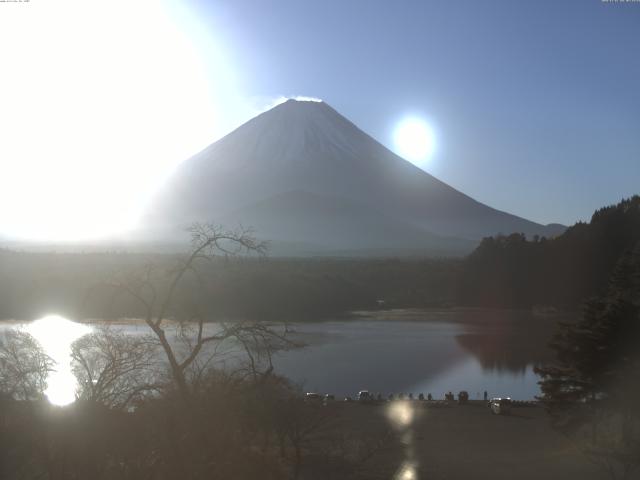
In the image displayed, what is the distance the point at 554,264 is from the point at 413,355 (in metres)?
18.8

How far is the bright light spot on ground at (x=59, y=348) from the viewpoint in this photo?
6195 mm

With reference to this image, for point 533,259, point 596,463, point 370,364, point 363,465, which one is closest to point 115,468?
point 363,465

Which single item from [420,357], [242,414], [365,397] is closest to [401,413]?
[365,397]

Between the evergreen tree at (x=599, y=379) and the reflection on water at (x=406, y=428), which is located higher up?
the evergreen tree at (x=599, y=379)

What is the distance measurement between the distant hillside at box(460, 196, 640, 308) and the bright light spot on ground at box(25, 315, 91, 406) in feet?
69.2

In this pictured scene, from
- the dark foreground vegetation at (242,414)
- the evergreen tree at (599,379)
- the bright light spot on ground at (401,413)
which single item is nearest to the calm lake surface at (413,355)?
the bright light spot on ground at (401,413)

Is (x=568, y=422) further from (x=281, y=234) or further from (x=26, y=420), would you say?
(x=281, y=234)

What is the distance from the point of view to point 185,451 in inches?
163

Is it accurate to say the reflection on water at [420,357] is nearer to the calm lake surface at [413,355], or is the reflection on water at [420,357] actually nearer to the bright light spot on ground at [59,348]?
the calm lake surface at [413,355]

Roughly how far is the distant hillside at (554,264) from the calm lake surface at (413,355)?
5.13 m

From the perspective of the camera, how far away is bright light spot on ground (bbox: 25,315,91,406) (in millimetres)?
6195

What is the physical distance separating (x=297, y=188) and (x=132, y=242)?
2313 cm

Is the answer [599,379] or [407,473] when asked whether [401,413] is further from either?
[599,379]

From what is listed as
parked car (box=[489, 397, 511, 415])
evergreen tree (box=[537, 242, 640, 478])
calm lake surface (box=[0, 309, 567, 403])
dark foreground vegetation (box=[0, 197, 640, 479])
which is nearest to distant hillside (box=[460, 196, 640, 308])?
calm lake surface (box=[0, 309, 567, 403])
